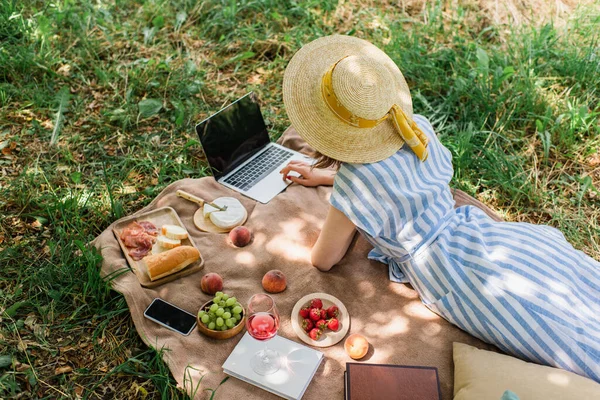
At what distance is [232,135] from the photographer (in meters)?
4.28

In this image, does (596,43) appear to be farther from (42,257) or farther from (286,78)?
(42,257)

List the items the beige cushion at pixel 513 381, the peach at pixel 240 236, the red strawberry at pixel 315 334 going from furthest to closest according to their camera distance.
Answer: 1. the peach at pixel 240 236
2. the red strawberry at pixel 315 334
3. the beige cushion at pixel 513 381

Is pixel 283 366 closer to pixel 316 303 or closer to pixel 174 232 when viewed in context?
pixel 316 303

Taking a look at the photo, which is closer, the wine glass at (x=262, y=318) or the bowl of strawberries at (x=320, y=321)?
the wine glass at (x=262, y=318)

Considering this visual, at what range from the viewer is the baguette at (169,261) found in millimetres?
3451

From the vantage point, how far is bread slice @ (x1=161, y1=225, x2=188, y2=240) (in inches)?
146

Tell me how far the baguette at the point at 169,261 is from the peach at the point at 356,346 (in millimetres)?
1193

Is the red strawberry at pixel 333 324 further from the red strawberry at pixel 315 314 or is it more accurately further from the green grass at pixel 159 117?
the green grass at pixel 159 117

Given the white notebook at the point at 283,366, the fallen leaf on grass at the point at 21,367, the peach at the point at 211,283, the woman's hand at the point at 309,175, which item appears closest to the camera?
the white notebook at the point at 283,366

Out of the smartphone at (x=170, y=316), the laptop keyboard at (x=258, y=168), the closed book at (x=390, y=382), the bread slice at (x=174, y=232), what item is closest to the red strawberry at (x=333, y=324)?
the closed book at (x=390, y=382)

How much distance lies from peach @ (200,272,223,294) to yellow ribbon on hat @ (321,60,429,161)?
4.50ft

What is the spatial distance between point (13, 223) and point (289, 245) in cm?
206

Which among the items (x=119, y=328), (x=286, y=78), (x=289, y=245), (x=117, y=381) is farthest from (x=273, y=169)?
(x=117, y=381)

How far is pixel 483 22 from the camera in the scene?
5.99m
